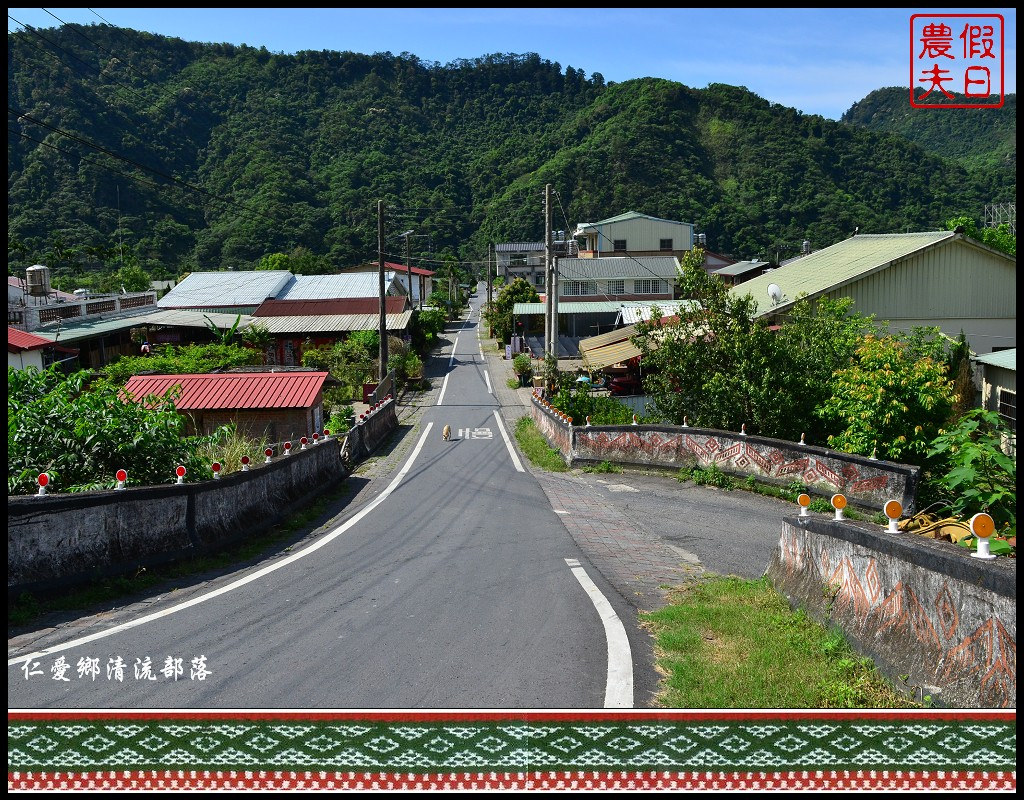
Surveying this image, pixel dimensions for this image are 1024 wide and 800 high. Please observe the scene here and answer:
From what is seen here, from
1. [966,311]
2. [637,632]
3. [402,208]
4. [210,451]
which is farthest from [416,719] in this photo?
[402,208]

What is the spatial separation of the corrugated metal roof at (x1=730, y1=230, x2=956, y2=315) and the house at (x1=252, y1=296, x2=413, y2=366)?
74.5ft

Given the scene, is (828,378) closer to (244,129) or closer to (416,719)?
(416,719)

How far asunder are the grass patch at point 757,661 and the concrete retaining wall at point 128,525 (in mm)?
5878

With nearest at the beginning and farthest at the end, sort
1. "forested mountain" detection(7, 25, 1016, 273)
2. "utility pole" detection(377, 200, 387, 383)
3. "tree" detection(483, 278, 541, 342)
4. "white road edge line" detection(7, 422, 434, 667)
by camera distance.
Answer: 1. "white road edge line" detection(7, 422, 434, 667)
2. "utility pole" detection(377, 200, 387, 383)
3. "forested mountain" detection(7, 25, 1016, 273)
4. "tree" detection(483, 278, 541, 342)

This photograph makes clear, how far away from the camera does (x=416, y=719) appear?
3.81 m

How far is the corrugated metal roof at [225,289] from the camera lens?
53812 mm

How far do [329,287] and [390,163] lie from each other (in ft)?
137

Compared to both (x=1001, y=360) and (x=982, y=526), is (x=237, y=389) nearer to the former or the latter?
(x=982, y=526)

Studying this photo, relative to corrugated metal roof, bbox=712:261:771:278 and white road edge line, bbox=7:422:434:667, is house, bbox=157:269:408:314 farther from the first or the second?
white road edge line, bbox=7:422:434:667

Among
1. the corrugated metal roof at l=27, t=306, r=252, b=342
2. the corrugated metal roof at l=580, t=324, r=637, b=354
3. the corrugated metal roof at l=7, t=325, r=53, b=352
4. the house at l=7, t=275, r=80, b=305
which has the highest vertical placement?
the house at l=7, t=275, r=80, b=305

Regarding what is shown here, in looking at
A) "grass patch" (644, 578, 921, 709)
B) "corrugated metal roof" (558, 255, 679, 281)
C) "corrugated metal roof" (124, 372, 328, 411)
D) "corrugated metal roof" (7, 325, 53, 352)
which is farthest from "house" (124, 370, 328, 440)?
"corrugated metal roof" (558, 255, 679, 281)

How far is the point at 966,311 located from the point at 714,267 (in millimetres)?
48411

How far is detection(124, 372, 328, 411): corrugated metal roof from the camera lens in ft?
59.6

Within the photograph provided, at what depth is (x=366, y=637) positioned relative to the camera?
6.52 metres
